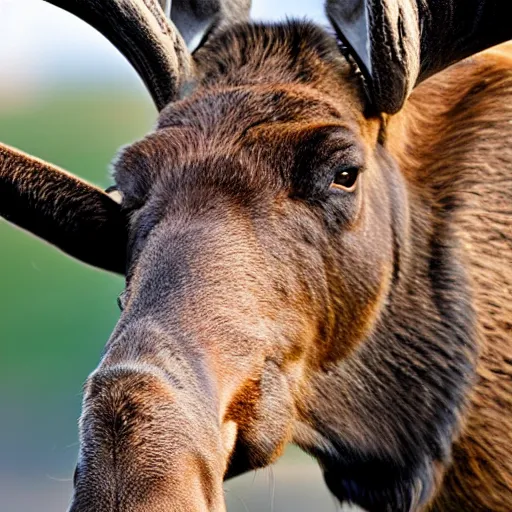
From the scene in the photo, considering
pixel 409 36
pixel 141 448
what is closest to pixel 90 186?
pixel 409 36

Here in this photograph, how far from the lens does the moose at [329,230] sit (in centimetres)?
379

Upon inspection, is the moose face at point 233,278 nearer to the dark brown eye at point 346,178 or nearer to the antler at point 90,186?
the dark brown eye at point 346,178

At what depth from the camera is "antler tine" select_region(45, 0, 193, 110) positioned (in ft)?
14.9

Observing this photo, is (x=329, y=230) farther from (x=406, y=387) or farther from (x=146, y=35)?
(x=146, y=35)

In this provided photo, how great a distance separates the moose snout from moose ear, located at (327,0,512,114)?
175cm

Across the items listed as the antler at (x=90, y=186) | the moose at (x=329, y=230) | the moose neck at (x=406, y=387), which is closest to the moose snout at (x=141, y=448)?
the moose at (x=329, y=230)

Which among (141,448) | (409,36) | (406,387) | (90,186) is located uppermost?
(409,36)

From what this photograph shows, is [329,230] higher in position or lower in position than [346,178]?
lower

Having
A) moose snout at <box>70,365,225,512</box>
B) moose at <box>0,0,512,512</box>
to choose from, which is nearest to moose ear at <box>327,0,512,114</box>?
moose at <box>0,0,512,512</box>

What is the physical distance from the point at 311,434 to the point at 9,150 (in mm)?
1852

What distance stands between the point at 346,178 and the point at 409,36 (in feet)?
2.13

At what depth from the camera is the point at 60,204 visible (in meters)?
4.68

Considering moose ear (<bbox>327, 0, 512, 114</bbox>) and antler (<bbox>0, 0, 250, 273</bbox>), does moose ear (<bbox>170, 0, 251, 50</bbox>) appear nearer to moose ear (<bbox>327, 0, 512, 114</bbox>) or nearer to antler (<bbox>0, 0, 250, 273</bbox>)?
antler (<bbox>0, 0, 250, 273</bbox>)

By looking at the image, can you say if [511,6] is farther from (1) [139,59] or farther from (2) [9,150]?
(2) [9,150]
